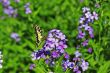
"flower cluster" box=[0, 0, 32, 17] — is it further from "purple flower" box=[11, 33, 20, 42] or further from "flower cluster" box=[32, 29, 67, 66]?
"flower cluster" box=[32, 29, 67, 66]

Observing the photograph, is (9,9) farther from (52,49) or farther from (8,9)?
(52,49)

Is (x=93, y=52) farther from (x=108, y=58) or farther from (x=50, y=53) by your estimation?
(x=50, y=53)

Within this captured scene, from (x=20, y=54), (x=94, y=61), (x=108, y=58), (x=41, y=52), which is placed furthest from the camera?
(x=20, y=54)

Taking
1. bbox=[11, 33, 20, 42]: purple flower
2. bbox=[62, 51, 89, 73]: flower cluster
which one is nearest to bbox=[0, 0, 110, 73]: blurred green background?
bbox=[11, 33, 20, 42]: purple flower

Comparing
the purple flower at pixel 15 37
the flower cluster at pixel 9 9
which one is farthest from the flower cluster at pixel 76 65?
A: the flower cluster at pixel 9 9

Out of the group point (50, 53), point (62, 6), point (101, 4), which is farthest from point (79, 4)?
point (50, 53)

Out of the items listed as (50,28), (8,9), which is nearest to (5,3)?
(8,9)
